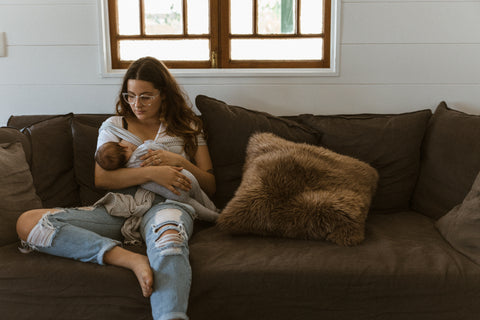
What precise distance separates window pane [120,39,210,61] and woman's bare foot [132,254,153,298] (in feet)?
4.26

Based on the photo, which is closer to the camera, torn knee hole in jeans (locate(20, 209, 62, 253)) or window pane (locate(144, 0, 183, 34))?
torn knee hole in jeans (locate(20, 209, 62, 253))

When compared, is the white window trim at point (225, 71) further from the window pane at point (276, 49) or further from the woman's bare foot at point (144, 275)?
the woman's bare foot at point (144, 275)

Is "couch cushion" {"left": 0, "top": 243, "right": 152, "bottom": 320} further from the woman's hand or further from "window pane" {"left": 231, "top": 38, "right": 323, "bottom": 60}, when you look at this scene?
"window pane" {"left": 231, "top": 38, "right": 323, "bottom": 60}

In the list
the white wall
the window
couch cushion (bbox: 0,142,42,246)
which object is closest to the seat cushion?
couch cushion (bbox: 0,142,42,246)

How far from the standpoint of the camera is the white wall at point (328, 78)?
2.18 meters

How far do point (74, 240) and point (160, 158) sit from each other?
1.56 ft

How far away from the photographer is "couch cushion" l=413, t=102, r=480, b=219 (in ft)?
5.82

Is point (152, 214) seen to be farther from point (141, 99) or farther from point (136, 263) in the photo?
point (141, 99)

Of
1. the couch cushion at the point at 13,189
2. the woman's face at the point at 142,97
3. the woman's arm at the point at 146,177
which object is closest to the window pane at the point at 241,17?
the woman's face at the point at 142,97

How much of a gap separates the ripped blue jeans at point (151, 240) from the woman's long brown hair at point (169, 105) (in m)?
0.35

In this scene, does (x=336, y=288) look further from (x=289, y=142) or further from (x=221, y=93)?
(x=221, y=93)

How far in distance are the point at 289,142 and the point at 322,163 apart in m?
0.19

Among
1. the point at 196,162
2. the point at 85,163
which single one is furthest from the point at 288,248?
the point at 85,163

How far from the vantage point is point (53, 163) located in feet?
6.26
